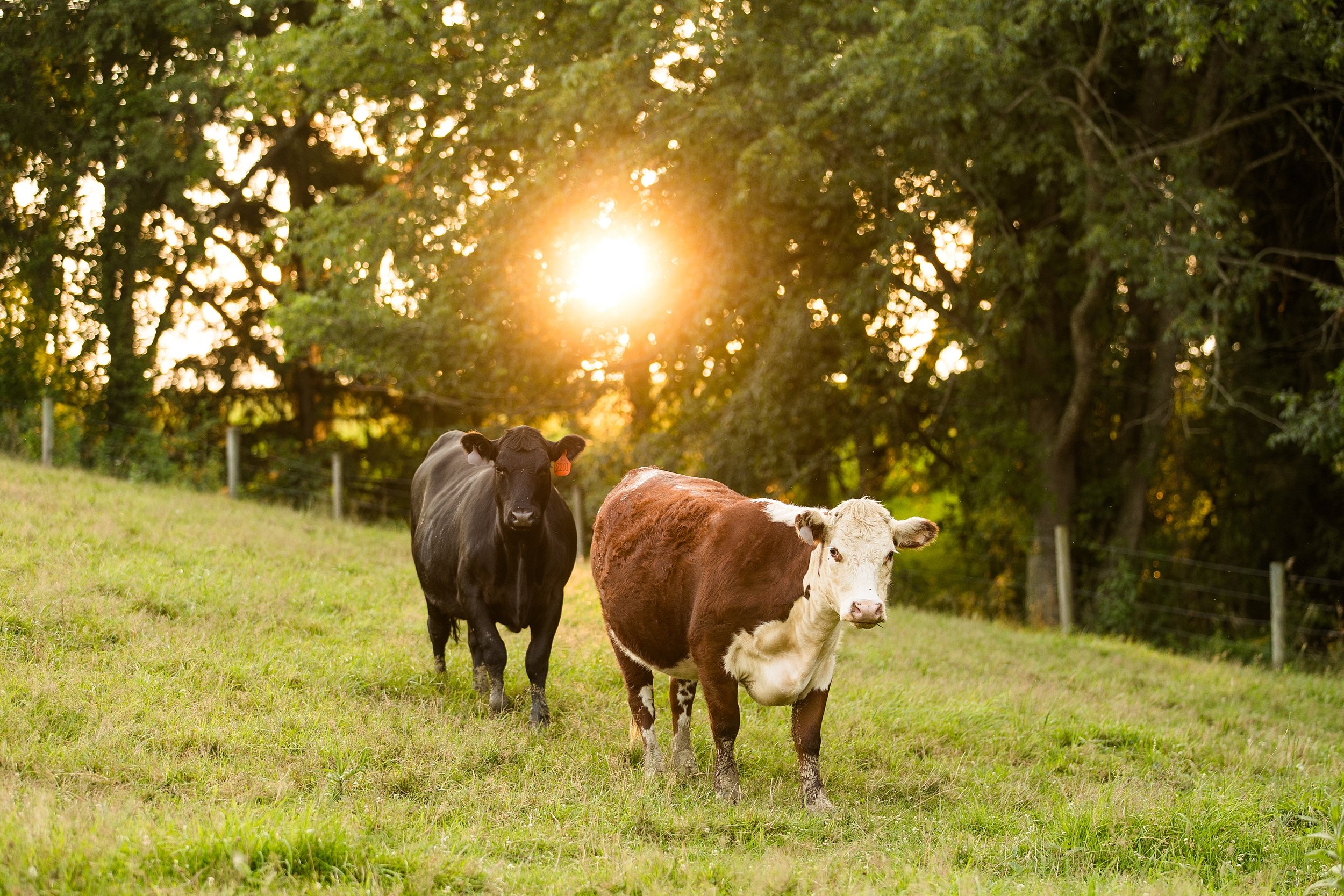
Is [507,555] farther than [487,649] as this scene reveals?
Yes

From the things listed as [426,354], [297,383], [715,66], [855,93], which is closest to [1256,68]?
[855,93]

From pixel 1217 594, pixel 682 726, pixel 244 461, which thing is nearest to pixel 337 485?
pixel 244 461

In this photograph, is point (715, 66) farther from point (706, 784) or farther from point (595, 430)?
point (706, 784)

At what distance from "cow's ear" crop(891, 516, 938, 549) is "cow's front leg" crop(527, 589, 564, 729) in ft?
8.79

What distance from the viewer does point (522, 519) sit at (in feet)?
25.5

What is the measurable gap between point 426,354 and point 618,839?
14310mm

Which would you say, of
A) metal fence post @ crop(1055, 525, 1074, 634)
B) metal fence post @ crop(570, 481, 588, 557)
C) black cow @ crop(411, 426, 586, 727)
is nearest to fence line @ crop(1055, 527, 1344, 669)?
metal fence post @ crop(1055, 525, 1074, 634)

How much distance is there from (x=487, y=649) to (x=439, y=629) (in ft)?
3.47

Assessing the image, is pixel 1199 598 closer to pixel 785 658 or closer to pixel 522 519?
pixel 522 519

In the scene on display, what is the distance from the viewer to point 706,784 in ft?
22.3

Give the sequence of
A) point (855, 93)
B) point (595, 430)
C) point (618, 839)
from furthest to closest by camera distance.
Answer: point (595, 430)
point (855, 93)
point (618, 839)

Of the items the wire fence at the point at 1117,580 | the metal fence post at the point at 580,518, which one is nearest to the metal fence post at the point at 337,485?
the wire fence at the point at 1117,580

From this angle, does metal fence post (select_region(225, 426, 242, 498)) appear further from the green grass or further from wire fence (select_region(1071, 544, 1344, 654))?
wire fence (select_region(1071, 544, 1344, 654))

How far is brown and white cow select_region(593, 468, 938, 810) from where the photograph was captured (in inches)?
239
